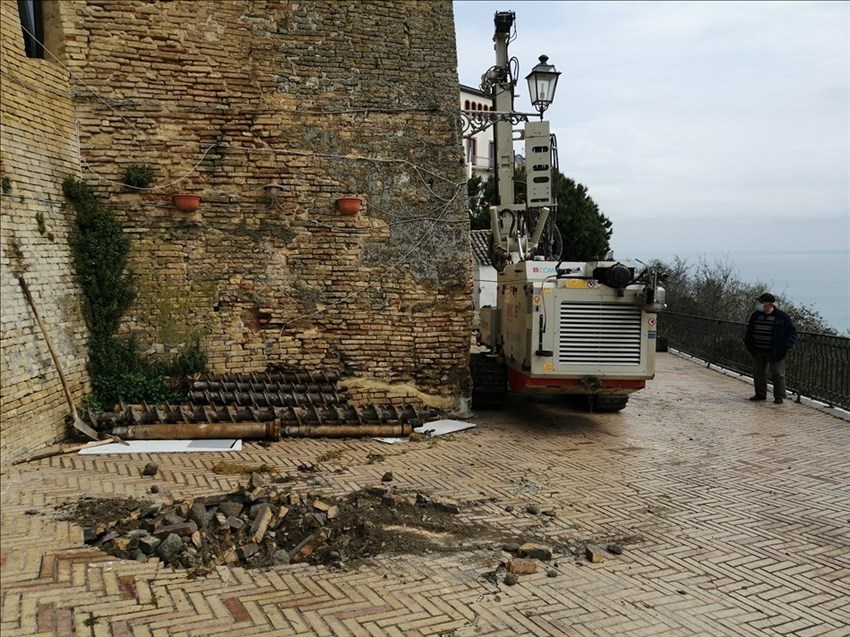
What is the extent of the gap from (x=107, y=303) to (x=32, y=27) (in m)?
3.30

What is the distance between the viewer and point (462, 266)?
945cm

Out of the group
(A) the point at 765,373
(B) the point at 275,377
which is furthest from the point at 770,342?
(B) the point at 275,377

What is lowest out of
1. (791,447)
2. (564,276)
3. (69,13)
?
(791,447)

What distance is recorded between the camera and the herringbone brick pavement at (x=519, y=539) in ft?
12.9

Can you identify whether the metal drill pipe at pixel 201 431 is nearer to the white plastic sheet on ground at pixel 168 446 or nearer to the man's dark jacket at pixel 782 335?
the white plastic sheet on ground at pixel 168 446

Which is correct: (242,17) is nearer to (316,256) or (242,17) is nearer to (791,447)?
(316,256)

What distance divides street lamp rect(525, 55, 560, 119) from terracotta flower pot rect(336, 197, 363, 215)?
134 inches

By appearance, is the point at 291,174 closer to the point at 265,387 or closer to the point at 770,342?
the point at 265,387

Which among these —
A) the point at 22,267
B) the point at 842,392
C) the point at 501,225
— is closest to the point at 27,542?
the point at 22,267

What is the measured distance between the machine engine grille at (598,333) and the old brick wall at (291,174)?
1.52 m

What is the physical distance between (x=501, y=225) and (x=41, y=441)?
7092 mm

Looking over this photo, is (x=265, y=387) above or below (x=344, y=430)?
above

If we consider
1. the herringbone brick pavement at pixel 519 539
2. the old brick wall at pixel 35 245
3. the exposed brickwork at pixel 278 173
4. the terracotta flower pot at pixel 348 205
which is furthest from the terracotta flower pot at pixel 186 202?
the herringbone brick pavement at pixel 519 539

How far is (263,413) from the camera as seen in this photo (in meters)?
8.15
